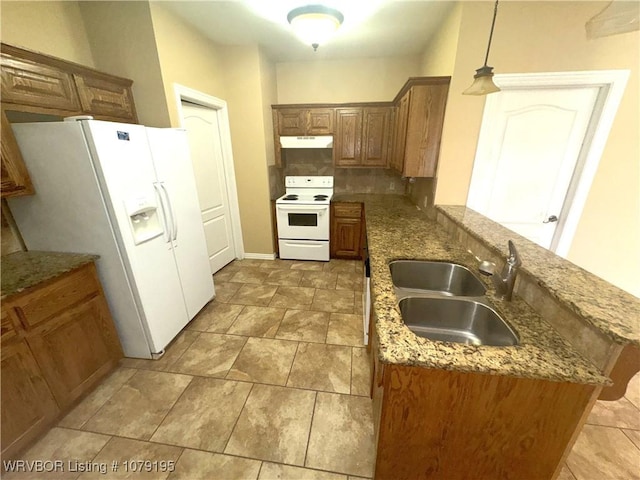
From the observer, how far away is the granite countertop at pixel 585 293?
765mm

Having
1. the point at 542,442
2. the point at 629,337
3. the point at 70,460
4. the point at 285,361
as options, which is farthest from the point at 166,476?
the point at 629,337

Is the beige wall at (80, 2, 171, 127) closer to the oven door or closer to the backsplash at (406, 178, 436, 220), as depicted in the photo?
the oven door

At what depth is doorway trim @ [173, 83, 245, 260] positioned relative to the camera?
2.37 m

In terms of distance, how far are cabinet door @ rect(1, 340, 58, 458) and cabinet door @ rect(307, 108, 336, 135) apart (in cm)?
329

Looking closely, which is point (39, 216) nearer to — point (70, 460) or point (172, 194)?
point (172, 194)

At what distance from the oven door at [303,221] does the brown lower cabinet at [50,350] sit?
210 centimetres

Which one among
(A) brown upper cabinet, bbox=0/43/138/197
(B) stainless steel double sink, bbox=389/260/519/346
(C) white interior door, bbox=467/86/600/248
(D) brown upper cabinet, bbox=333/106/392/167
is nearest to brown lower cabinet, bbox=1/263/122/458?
(A) brown upper cabinet, bbox=0/43/138/197

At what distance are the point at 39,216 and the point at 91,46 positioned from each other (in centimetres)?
156

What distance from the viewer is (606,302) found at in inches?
34.9

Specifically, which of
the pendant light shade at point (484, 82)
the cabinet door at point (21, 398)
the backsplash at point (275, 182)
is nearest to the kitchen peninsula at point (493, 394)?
A: the pendant light shade at point (484, 82)

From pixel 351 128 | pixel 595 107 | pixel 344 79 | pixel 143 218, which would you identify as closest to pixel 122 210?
pixel 143 218

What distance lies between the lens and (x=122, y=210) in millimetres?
1579

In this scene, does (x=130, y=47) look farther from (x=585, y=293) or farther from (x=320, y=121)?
(x=585, y=293)

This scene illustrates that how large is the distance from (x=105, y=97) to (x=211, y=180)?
124 centimetres
